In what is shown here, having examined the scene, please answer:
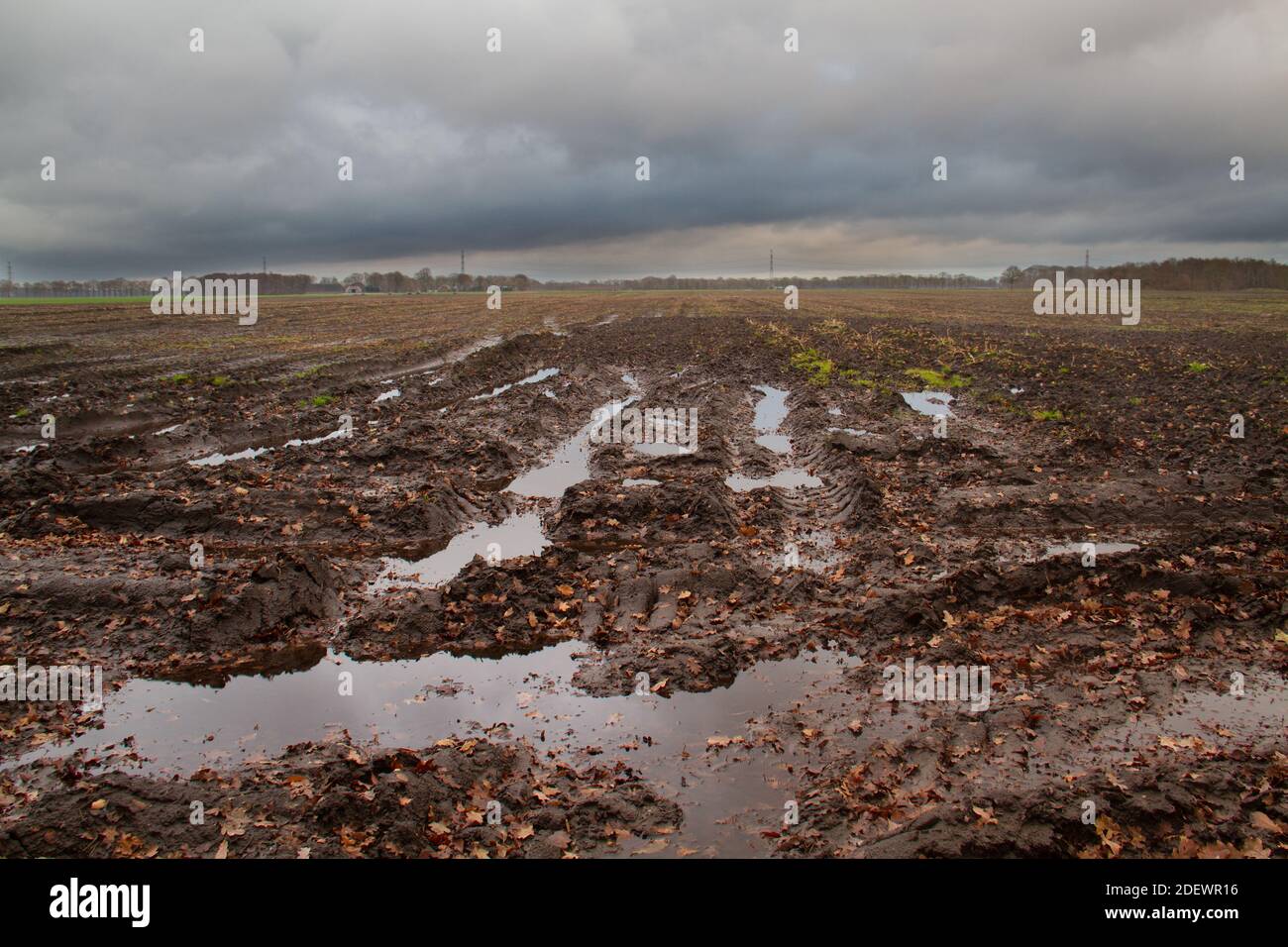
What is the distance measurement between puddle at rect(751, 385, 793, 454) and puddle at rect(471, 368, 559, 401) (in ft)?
22.8

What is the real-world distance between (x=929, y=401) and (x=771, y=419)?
4981 mm

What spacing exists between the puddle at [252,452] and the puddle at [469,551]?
557 centimetres

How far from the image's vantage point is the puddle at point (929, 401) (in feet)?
63.0

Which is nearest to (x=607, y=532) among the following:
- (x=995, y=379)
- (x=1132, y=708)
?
(x=1132, y=708)

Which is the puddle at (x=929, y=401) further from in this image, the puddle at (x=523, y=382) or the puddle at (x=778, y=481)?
the puddle at (x=523, y=382)

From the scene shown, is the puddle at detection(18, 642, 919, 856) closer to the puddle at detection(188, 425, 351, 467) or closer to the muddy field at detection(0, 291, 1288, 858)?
the muddy field at detection(0, 291, 1288, 858)

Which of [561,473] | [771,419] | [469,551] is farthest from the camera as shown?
[771,419]

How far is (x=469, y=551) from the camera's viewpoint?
1014 centimetres

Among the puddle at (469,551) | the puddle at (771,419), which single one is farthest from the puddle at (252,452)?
the puddle at (771,419)

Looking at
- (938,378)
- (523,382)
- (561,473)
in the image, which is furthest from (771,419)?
(523,382)

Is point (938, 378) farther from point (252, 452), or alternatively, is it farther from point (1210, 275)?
point (1210, 275)

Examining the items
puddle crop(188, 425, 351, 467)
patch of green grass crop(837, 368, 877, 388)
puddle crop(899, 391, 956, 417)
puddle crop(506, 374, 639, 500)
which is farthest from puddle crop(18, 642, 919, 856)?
patch of green grass crop(837, 368, 877, 388)

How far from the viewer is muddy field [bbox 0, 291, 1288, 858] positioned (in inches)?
194
